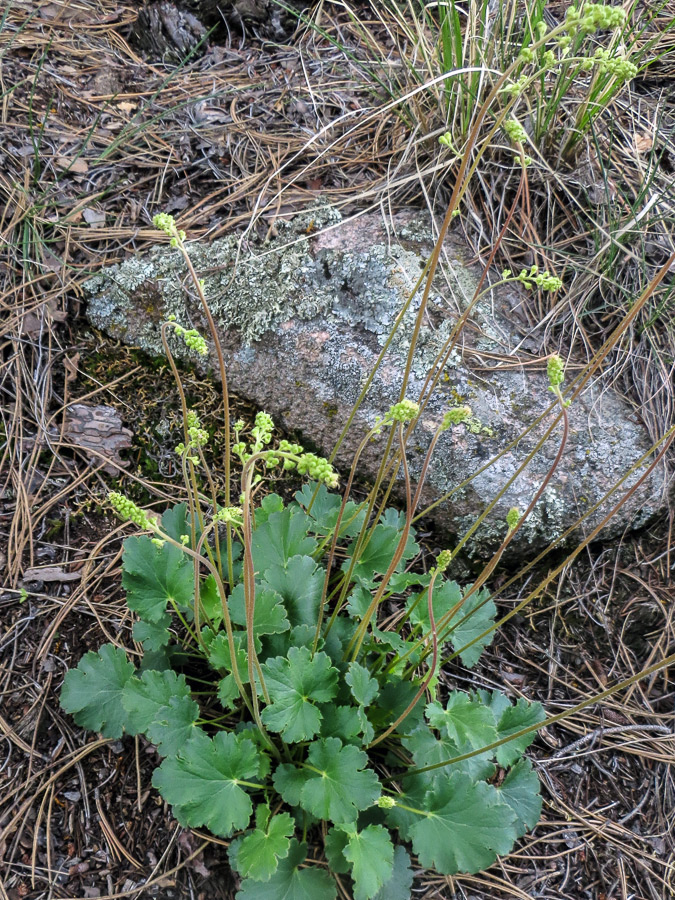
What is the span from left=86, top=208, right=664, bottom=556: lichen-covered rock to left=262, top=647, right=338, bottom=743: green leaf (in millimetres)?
920

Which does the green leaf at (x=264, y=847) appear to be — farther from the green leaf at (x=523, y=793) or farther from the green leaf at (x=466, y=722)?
the green leaf at (x=523, y=793)

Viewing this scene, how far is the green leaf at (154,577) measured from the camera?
2.00 m

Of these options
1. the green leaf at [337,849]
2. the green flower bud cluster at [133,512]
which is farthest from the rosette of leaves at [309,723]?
the green flower bud cluster at [133,512]

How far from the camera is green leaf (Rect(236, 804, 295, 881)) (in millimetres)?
1661

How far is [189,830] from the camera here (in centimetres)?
202

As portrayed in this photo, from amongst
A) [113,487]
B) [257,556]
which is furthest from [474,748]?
[113,487]

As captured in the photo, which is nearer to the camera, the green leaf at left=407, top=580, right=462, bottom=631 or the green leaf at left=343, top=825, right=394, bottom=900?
the green leaf at left=343, top=825, right=394, bottom=900

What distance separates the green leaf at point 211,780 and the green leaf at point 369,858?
292 mm

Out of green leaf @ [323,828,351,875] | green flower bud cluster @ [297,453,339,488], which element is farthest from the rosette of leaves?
green flower bud cluster @ [297,453,339,488]

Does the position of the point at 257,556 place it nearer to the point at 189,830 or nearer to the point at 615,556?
the point at 189,830

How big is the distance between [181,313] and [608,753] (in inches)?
92.0

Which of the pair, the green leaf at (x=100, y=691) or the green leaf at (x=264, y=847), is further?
the green leaf at (x=100, y=691)

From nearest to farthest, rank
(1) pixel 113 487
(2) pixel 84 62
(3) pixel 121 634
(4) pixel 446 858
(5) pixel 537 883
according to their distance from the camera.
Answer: (4) pixel 446 858 < (5) pixel 537 883 < (3) pixel 121 634 < (1) pixel 113 487 < (2) pixel 84 62

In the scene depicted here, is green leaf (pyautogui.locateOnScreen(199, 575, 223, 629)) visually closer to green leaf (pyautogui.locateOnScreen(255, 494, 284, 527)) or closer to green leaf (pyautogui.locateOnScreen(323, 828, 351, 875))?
green leaf (pyautogui.locateOnScreen(255, 494, 284, 527))
